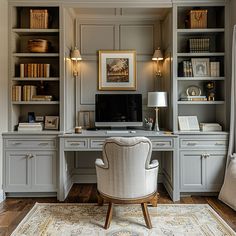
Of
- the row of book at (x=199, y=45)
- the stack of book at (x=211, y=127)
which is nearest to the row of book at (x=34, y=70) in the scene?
the row of book at (x=199, y=45)

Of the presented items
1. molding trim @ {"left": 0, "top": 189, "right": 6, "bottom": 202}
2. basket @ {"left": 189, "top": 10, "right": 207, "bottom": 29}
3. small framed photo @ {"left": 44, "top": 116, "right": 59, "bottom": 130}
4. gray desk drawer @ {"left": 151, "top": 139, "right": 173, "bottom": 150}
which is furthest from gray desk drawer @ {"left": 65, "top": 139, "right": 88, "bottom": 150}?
basket @ {"left": 189, "top": 10, "right": 207, "bottom": 29}

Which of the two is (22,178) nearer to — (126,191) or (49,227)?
(49,227)

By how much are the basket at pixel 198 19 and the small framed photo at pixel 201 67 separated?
1.54ft

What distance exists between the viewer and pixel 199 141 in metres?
3.77

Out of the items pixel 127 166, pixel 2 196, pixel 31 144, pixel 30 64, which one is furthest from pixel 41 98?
pixel 127 166

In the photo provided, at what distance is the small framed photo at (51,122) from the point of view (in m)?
4.00

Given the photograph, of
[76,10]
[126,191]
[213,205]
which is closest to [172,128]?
[213,205]

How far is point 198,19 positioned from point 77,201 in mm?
3090

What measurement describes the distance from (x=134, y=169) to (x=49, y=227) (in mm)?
1105

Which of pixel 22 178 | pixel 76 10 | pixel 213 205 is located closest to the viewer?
pixel 213 205

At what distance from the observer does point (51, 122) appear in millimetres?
4023

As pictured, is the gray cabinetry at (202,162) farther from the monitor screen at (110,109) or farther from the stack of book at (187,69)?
the monitor screen at (110,109)

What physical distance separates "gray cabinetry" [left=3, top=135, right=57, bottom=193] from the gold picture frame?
1333 millimetres

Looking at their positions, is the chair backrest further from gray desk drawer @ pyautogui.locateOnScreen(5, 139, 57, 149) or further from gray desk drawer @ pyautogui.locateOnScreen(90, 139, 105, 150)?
gray desk drawer @ pyautogui.locateOnScreen(5, 139, 57, 149)
